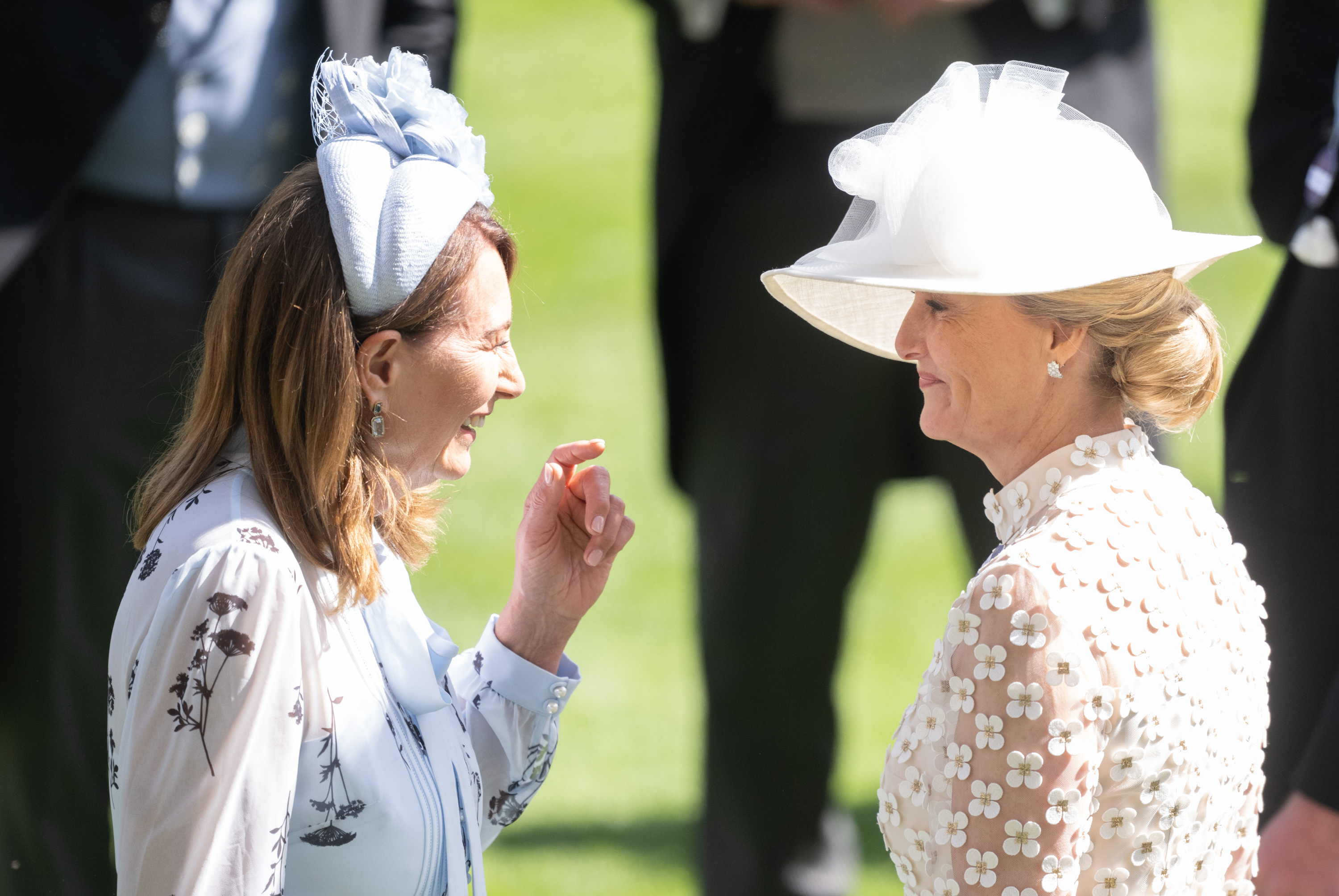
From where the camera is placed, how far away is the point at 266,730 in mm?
1453

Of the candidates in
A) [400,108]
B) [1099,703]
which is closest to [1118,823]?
[1099,703]

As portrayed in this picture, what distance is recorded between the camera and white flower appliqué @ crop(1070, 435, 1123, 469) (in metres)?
1.60

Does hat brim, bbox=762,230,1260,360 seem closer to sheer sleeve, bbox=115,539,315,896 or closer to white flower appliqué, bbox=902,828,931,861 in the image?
white flower appliqué, bbox=902,828,931,861

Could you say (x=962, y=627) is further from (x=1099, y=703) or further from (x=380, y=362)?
(x=380, y=362)

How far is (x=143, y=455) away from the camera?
3191mm

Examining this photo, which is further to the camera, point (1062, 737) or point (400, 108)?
point (400, 108)

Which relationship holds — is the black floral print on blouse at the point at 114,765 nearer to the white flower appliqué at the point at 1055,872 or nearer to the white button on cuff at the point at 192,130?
the white flower appliqué at the point at 1055,872

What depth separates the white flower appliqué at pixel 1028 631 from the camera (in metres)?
1.40

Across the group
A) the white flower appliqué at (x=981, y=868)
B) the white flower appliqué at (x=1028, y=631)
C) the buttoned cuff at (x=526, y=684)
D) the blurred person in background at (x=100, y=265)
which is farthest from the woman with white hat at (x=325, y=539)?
the blurred person in background at (x=100, y=265)

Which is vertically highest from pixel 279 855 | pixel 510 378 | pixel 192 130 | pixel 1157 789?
pixel 192 130

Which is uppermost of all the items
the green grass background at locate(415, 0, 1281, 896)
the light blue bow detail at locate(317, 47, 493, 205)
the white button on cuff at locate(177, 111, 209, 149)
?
the light blue bow detail at locate(317, 47, 493, 205)

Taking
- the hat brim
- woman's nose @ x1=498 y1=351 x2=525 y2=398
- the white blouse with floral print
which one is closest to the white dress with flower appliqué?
the hat brim

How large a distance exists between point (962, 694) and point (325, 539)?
77 centimetres

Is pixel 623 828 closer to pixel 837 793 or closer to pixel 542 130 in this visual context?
pixel 837 793
